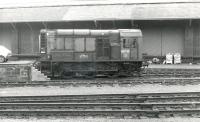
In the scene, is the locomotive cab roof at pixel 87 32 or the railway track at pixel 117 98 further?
the locomotive cab roof at pixel 87 32

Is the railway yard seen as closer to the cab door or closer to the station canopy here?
the cab door

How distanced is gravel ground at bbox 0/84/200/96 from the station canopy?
13693mm

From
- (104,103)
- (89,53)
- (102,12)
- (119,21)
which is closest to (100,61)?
(89,53)

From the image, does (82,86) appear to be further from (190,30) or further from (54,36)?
(190,30)

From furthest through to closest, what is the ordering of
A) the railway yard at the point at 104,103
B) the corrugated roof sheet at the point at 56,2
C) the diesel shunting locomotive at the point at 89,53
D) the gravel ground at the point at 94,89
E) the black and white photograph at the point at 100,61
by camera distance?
the corrugated roof sheet at the point at 56,2 < the diesel shunting locomotive at the point at 89,53 < the gravel ground at the point at 94,89 < the black and white photograph at the point at 100,61 < the railway yard at the point at 104,103

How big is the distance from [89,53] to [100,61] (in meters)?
0.88

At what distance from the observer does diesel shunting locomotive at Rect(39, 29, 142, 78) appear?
82.4 feet

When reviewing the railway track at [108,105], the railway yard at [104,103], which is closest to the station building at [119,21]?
the railway yard at [104,103]

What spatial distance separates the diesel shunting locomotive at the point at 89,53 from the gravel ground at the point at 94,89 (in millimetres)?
4124

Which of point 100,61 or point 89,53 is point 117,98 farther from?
point 89,53

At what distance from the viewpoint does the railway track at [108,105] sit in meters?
13.4

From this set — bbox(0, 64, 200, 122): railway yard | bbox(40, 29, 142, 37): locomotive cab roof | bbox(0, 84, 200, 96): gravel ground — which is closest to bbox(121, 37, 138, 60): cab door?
bbox(40, 29, 142, 37): locomotive cab roof

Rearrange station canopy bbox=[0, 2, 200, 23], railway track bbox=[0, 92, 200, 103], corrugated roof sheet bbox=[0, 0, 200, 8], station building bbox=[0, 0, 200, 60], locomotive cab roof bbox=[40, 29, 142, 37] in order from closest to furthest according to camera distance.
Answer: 1. railway track bbox=[0, 92, 200, 103]
2. locomotive cab roof bbox=[40, 29, 142, 37]
3. station canopy bbox=[0, 2, 200, 23]
4. station building bbox=[0, 0, 200, 60]
5. corrugated roof sheet bbox=[0, 0, 200, 8]

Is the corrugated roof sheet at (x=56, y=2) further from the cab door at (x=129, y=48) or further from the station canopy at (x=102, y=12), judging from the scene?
the cab door at (x=129, y=48)
